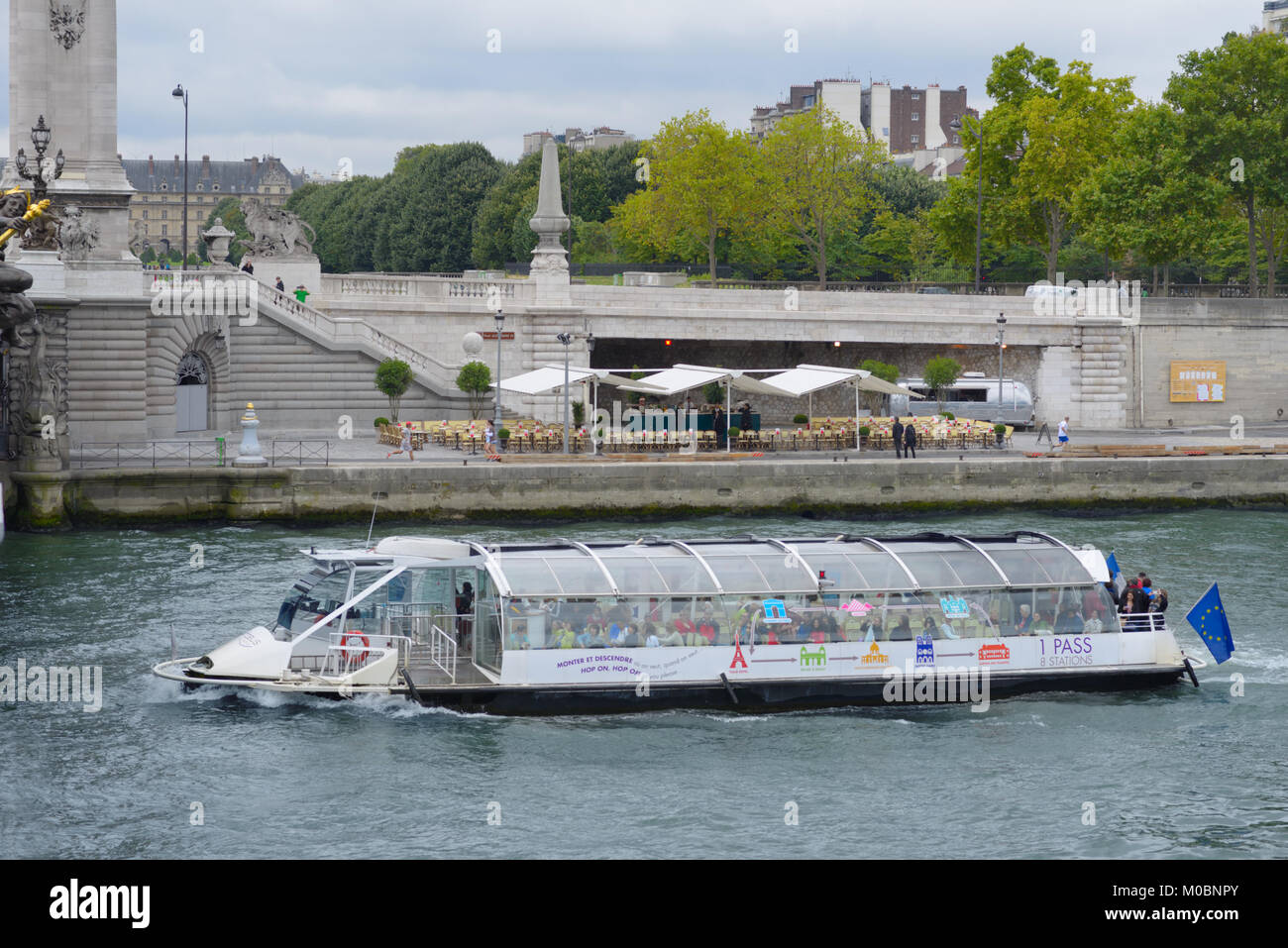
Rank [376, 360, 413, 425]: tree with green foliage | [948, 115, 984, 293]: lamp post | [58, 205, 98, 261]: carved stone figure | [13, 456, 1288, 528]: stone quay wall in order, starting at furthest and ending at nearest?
1. [948, 115, 984, 293]: lamp post
2. [376, 360, 413, 425]: tree with green foliage
3. [58, 205, 98, 261]: carved stone figure
4. [13, 456, 1288, 528]: stone quay wall

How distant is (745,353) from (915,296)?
700 centimetres

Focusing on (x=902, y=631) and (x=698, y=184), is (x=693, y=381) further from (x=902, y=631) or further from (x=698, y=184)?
(x=698, y=184)

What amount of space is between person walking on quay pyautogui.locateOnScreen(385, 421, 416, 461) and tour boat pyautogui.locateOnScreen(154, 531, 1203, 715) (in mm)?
19290

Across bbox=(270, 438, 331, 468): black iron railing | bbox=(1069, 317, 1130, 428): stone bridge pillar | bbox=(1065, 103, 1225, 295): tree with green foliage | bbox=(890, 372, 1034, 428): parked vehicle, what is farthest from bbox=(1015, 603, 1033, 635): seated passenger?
bbox=(1065, 103, 1225, 295): tree with green foliage

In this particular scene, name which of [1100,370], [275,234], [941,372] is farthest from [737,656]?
[1100,370]

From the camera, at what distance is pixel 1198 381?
59.5 m

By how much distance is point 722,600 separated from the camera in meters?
25.8

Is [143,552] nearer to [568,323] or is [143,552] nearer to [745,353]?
[568,323]

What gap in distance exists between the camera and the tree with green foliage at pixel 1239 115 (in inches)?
2368

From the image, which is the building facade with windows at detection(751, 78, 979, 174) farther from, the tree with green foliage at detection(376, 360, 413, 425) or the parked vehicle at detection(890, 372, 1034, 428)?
the tree with green foliage at detection(376, 360, 413, 425)

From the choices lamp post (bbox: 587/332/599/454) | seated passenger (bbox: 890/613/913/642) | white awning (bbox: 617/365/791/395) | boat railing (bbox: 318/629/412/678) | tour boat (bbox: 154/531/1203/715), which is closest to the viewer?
tour boat (bbox: 154/531/1203/715)

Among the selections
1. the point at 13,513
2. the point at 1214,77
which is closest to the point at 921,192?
the point at 1214,77

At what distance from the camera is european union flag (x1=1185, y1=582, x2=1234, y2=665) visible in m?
27.6
